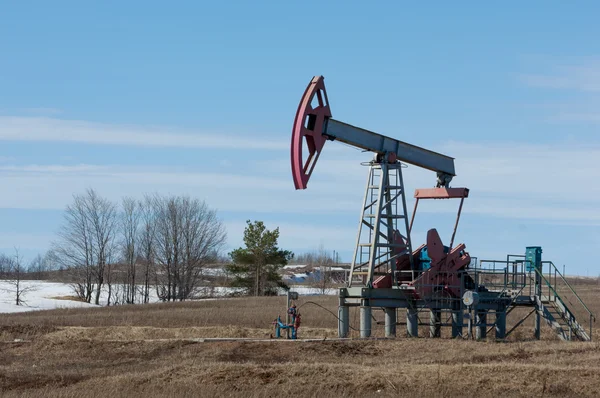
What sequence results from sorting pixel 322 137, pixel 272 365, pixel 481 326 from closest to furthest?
pixel 272 365 → pixel 322 137 → pixel 481 326

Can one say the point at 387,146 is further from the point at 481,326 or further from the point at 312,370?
the point at 312,370

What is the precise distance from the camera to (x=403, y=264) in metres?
26.0

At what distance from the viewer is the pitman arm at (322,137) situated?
22.4 meters

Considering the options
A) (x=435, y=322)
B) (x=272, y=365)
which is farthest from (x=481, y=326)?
(x=272, y=365)

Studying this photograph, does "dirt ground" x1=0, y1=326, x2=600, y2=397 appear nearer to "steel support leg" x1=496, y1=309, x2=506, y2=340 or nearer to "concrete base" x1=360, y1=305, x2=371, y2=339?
"concrete base" x1=360, y1=305, x2=371, y2=339

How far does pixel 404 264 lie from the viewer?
85.4 feet

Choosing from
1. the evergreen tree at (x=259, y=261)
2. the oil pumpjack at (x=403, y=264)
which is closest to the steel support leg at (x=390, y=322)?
the oil pumpjack at (x=403, y=264)

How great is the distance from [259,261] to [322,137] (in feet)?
140

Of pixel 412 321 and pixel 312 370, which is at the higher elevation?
pixel 412 321

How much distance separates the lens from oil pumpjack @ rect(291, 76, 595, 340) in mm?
23312

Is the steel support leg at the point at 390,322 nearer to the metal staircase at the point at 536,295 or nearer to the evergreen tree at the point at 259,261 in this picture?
the metal staircase at the point at 536,295

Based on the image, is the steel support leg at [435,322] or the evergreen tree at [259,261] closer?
the steel support leg at [435,322]

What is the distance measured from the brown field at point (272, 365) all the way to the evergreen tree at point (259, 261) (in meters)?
33.6

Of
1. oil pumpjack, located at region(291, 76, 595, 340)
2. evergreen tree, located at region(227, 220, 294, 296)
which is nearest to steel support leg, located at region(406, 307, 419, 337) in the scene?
oil pumpjack, located at region(291, 76, 595, 340)
